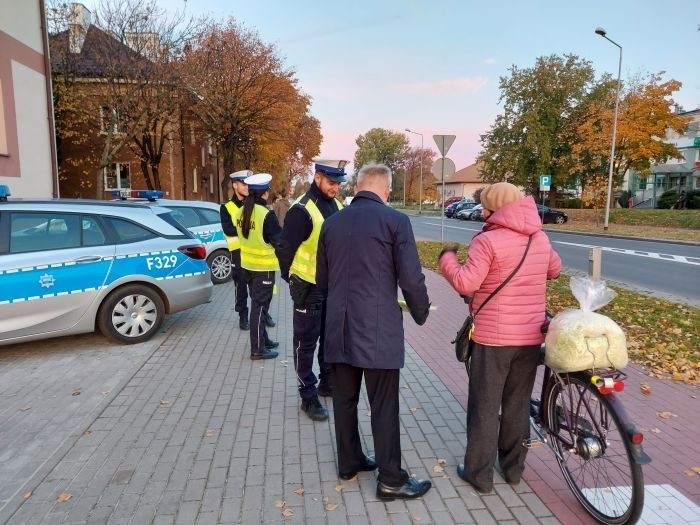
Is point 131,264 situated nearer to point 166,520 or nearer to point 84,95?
point 166,520

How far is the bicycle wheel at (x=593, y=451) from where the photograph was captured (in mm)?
2588

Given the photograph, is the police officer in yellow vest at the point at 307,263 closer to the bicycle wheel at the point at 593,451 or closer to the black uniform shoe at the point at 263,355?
the black uniform shoe at the point at 263,355

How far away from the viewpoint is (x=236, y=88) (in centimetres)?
2409

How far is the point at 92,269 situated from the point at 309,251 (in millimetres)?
3106

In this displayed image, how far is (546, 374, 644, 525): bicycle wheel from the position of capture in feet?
8.49

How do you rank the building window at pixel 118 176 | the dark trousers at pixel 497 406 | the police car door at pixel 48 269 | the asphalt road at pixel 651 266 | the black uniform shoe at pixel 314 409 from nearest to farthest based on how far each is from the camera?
the dark trousers at pixel 497 406, the black uniform shoe at pixel 314 409, the police car door at pixel 48 269, the asphalt road at pixel 651 266, the building window at pixel 118 176

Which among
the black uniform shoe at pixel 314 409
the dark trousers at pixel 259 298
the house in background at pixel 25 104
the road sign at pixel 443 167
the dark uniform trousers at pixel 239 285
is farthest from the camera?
the road sign at pixel 443 167

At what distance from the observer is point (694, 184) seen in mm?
48094

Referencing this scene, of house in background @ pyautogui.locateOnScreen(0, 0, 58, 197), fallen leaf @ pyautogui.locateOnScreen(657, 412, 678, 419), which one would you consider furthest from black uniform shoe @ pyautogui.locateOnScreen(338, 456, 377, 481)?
house in background @ pyautogui.locateOnScreen(0, 0, 58, 197)

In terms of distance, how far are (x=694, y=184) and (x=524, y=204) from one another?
55780 mm

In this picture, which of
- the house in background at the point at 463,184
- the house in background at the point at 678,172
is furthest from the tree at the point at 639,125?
the house in background at the point at 463,184

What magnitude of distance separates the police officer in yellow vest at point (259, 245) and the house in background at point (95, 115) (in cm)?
1231

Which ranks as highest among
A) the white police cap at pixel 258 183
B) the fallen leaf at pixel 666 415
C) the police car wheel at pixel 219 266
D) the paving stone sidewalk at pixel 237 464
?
the white police cap at pixel 258 183

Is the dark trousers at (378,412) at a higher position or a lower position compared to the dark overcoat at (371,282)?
lower
